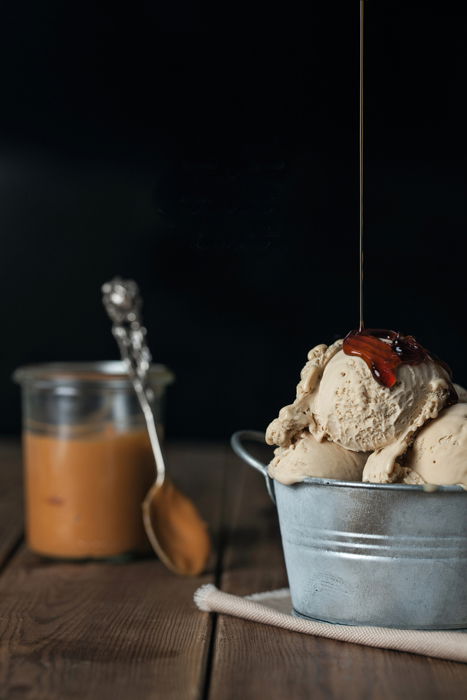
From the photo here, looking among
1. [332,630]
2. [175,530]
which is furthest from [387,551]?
[175,530]

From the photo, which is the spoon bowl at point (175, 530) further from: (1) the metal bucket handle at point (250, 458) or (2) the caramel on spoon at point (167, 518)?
(1) the metal bucket handle at point (250, 458)

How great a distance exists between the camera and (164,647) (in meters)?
0.91

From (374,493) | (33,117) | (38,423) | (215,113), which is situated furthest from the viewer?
(33,117)

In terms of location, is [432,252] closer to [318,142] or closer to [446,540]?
[318,142]

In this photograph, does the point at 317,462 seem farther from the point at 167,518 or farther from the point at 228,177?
the point at 228,177

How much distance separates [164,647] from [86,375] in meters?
0.64

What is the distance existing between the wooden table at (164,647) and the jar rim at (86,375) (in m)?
Answer: 0.26

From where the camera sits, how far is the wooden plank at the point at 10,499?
1.42 meters

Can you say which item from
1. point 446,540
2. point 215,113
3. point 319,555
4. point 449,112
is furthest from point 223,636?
point 449,112

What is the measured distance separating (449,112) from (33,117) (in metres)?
0.97

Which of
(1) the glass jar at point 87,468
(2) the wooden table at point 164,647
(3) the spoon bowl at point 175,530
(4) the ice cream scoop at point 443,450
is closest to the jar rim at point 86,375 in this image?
(1) the glass jar at point 87,468

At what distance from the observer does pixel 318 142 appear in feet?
6.26

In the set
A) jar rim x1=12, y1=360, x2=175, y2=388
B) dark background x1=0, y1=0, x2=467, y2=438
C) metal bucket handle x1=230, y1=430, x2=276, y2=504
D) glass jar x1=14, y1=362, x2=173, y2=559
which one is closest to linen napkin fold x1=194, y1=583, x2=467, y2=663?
metal bucket handle x1=230, y1=430, x2=276, y2=504

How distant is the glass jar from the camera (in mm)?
1318
